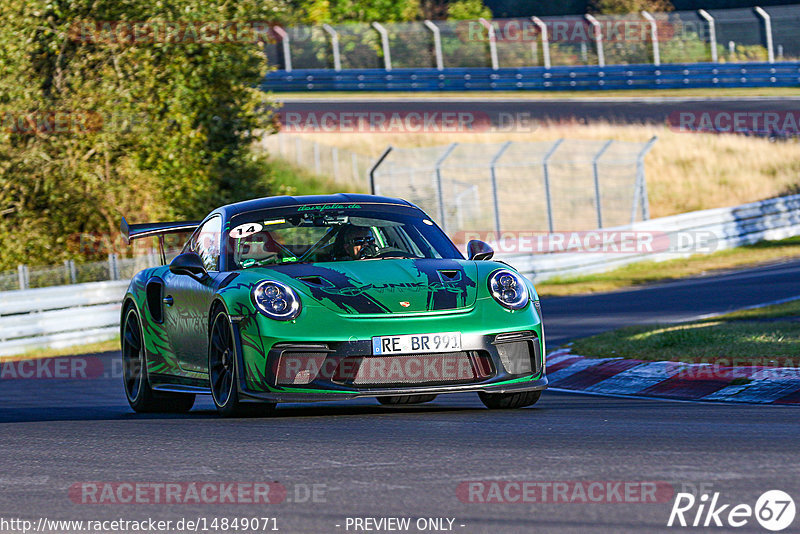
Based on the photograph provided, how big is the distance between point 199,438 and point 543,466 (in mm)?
2149

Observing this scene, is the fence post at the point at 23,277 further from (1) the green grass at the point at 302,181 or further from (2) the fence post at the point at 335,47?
(2) the fence post at the point at 335,47

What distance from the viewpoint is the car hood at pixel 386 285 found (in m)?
7.50

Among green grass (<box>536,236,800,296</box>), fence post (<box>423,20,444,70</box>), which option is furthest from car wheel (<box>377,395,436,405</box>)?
fence post (<box>423,20,444,70</box>)

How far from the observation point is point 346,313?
7445 millimetres

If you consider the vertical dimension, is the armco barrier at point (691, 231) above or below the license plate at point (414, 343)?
below

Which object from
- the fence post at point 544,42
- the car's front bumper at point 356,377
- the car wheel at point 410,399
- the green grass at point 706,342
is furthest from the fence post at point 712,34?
the car's front bumper at point 356,377

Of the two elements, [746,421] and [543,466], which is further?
[746,421]

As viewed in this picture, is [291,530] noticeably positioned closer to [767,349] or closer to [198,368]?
[198,368]

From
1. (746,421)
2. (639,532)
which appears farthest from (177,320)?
(639,532)

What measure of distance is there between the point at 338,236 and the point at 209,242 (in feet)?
3.08

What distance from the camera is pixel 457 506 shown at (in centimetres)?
485

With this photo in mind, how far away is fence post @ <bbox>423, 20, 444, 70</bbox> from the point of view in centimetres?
4616

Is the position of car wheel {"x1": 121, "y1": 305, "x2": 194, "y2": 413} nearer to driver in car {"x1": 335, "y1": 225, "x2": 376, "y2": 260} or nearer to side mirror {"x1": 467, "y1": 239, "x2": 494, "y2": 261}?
driver in car {"x1": 335, "y1": 225, "x2": 376, "y2": 260}

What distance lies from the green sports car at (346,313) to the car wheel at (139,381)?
594 mm
